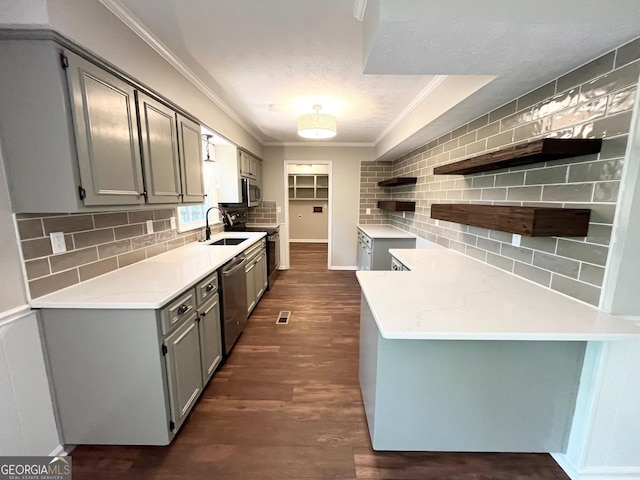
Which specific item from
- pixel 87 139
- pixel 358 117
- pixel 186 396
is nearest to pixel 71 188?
pixel 87 139

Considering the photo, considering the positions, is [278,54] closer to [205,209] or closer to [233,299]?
[233,299]

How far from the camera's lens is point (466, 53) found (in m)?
1.23

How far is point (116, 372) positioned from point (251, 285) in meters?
1.76

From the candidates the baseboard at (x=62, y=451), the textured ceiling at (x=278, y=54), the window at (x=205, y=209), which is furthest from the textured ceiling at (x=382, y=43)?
the baseboard at (x=62, y=451)

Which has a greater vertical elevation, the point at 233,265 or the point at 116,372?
the point at 233,265

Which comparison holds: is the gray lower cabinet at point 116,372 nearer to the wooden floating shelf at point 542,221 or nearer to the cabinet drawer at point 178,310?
the cabinet drawer at point 178,310

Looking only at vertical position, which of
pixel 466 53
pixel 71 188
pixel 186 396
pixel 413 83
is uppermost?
pixel 413 83

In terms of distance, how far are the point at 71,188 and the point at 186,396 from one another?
135cm

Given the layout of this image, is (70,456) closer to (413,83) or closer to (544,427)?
(544,427)

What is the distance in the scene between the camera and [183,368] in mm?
1609

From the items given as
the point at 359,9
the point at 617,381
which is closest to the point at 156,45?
the point at 359,9

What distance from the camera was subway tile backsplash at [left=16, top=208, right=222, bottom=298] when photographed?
4.35 feet

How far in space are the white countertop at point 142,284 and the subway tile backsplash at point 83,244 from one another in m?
0.06

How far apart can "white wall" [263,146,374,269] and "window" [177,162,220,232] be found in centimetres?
156
